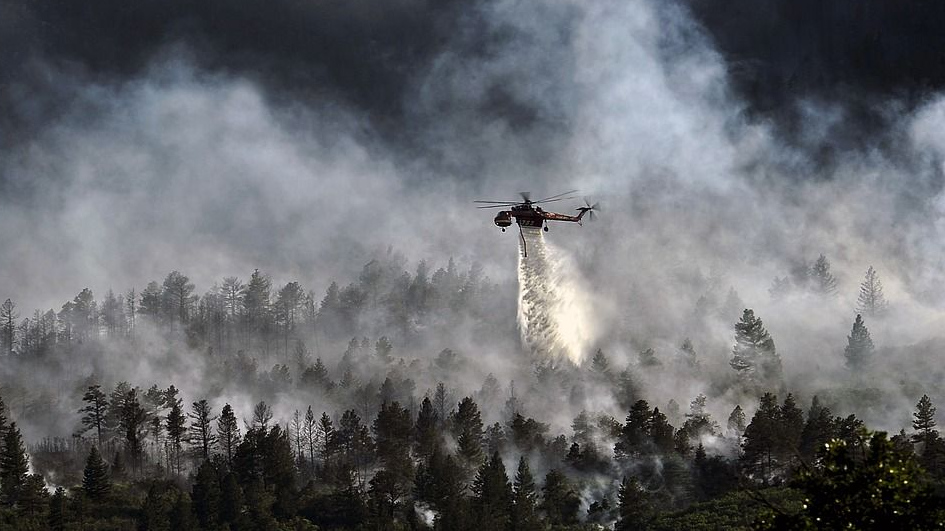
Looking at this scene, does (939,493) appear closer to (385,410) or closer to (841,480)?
(385,410)

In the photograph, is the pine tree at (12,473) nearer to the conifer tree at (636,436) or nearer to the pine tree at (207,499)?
the pine tree at (207,499)

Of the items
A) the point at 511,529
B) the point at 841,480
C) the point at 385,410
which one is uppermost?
the point at 385,410

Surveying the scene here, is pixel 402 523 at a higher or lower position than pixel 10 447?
lower

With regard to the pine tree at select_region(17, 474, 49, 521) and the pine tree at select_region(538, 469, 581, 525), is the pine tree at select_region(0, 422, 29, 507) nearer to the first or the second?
the pine tree at select_region(17, 474, 49, 521)

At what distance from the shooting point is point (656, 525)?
16312 centimetres

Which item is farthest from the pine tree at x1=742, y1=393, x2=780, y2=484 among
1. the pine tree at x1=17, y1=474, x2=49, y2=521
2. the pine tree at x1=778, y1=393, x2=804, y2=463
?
the pine tree at x1=17, y1=474, x2=49, y2=521

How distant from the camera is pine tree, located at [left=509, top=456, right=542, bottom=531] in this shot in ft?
534

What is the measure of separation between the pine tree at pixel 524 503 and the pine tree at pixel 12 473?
79.5 metres

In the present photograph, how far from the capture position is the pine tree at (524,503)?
16288cm

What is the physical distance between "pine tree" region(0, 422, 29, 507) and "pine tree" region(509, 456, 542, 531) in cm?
7946

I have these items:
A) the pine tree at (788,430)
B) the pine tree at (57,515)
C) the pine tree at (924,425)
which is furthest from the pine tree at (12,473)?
the pine tree at (924,425)

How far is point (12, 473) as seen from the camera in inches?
7190

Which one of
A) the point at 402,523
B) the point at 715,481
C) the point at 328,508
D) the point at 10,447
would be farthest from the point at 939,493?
the point at 10,447

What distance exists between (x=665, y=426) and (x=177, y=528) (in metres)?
80.8
